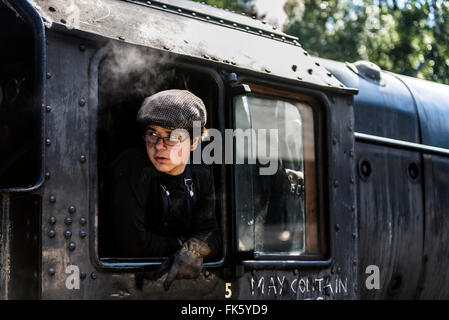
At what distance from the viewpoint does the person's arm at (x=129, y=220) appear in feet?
Result: 8.56

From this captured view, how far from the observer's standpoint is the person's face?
8.97ft

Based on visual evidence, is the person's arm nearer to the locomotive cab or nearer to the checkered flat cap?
the locomotive cab

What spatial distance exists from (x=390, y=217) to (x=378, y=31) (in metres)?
10.8

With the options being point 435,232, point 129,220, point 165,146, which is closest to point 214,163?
point 165,146

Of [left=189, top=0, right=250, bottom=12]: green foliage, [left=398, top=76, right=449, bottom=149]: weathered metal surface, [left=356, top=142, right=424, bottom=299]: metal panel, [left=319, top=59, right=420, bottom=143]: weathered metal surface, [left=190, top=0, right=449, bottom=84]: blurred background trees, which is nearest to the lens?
[left=356, top=142, right=424, bottom=299]: metal panel

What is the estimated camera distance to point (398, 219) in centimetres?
407

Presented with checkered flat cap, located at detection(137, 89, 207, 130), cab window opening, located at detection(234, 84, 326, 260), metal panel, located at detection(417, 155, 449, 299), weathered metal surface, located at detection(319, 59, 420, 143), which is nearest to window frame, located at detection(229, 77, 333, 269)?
cab window opening, located at detection(234, 84, 326, 260)

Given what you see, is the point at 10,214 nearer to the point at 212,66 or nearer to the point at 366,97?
the point at 212,66

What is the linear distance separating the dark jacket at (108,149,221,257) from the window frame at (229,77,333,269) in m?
0.31

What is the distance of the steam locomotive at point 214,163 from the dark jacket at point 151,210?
7 cm

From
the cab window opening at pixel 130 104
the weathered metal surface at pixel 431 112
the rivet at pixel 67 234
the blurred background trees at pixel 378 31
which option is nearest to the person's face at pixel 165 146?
the cab window opening at pixel 130 104

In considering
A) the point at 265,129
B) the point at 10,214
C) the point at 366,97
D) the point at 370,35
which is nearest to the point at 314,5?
the point at 370,35

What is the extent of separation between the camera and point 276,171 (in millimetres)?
3293
